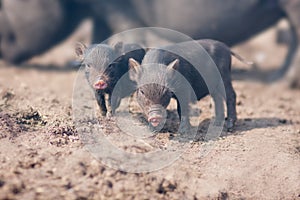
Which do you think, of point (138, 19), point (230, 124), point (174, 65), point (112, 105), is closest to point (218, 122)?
point (230, 124)

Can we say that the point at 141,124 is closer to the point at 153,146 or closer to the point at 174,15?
the point at 153,146

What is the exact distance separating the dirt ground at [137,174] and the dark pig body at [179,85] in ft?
0.87

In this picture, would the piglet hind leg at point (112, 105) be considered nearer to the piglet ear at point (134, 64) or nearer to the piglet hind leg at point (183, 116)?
the piglet ear at point (134, 64)

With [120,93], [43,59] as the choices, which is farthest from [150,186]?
[43,59]

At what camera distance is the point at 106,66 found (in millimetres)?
4566

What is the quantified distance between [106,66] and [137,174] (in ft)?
4.15

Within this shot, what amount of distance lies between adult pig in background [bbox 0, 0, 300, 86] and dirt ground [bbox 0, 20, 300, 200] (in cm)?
210

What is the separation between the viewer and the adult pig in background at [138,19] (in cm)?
761

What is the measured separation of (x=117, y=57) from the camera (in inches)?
186

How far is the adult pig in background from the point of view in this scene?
7.61 meters

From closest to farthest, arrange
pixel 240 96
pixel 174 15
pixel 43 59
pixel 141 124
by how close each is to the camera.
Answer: pixel 141 124 < pixel 240 96 < pixel 174 15 < pixel 43 59

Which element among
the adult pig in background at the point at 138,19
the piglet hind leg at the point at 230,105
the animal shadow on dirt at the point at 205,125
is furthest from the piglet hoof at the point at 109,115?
the adult pig in background at the point at 138,19

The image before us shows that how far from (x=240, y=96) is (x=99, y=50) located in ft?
8.09

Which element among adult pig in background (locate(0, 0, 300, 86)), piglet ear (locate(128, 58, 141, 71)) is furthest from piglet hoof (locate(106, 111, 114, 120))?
adult pig in background (locate(0, 0, 300, 86))
